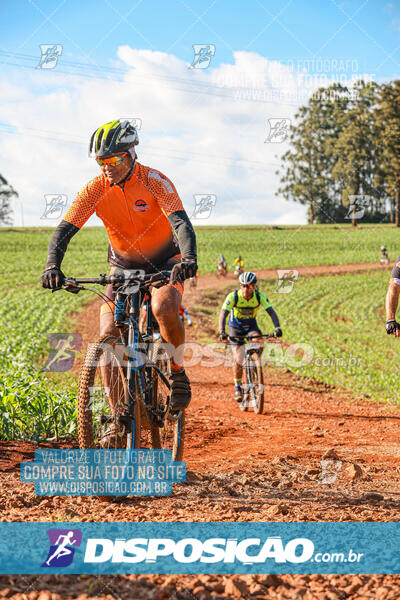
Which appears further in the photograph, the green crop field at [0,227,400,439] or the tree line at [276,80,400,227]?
the tree line at [276,80,400,227]

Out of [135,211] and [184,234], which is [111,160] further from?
[184,234]

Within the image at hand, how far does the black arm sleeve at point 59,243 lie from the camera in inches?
177

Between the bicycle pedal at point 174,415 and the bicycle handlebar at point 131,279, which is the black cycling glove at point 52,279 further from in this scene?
the bicycle pedal at point 174,415

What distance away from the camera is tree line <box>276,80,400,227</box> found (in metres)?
59.8

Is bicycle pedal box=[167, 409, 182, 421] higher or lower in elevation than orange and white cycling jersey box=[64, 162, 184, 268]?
lower

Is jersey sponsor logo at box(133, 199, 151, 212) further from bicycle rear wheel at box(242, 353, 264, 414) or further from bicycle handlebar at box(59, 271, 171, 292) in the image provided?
bicycle rear wheel at box(242, 353, 264, 414)

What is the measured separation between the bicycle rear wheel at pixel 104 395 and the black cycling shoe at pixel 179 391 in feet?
1.72

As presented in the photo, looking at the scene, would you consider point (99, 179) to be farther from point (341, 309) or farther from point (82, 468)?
point (341, 309)

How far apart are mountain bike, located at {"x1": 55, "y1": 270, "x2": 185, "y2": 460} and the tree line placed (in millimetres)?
45797

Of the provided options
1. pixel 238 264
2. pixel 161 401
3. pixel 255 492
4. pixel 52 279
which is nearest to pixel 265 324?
pixel 238 264

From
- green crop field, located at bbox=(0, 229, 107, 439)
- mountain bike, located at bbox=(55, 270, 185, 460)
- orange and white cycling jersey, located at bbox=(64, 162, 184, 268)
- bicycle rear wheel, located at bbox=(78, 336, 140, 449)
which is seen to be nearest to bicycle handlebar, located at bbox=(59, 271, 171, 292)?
mountain bike, located at bbox=(55, 270, 185, 460)

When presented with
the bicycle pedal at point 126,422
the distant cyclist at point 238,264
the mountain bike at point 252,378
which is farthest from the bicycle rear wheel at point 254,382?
the distant cyclist at point 238,264

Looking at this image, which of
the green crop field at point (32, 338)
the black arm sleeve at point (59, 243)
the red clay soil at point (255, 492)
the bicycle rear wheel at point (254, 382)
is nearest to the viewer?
the red clay soil at point (255, 492)

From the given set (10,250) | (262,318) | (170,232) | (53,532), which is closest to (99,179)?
(170,232)
